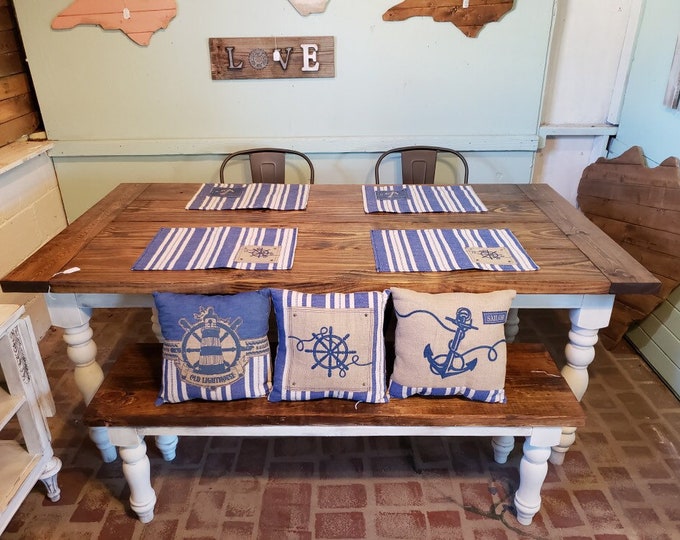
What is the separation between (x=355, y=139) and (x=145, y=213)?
4.39 feet

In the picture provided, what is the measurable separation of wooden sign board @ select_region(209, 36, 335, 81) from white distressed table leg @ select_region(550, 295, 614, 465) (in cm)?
188

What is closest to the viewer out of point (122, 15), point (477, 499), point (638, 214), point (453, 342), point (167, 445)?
point (453, 342)

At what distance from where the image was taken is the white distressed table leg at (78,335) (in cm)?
177

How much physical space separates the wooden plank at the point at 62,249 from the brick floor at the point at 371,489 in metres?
0.84

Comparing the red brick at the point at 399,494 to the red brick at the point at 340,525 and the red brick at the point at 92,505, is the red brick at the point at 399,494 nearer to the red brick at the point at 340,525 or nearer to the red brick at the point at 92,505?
the red brick at the point at 340,525

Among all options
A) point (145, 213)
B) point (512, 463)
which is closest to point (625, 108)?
point (512, 463)

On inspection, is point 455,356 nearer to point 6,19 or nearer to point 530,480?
point 530,480

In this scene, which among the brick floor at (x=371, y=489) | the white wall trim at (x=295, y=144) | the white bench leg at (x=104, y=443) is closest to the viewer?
the brick floor at (x=371, y=489)

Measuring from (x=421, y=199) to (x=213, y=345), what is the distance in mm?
1168

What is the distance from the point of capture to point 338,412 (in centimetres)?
166

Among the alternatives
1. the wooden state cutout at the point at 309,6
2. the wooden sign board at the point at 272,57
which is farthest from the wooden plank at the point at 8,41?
the wooden state cutout at the point at 309,6

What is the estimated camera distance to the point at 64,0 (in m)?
2.78

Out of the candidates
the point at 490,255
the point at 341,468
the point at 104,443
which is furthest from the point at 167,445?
the point at 490,255

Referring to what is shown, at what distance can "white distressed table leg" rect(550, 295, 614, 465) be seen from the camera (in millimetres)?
1758
